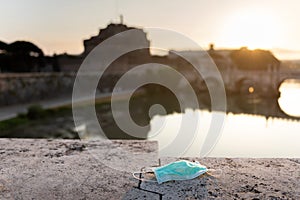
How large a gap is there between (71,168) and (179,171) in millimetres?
645

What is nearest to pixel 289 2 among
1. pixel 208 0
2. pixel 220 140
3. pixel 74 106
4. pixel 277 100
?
pixel 208 0

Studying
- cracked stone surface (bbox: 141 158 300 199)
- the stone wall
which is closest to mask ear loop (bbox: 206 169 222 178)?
cracked stone surface (bbox: 141 158 300 199)

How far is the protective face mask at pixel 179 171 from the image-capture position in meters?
1.53

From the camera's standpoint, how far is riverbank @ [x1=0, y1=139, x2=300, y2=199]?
1389mm

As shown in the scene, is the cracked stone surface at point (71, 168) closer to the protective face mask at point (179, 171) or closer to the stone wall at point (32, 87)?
the protective face mask at point (179, 171)

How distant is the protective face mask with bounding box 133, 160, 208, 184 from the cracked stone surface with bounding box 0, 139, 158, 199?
144 millimetres

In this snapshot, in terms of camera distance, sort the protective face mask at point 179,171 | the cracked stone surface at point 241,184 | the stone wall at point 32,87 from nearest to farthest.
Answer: the cracked stone surface at point 241,184
the protective face mask at point 179,171
the stone wall at point 32,87

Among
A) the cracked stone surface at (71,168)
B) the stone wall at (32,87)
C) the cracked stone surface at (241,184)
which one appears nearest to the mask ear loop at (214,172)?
the cracked stone surface at (241,184)

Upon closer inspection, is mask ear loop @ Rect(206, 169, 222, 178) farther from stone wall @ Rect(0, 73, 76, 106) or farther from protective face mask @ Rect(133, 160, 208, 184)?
stone wall @ Rect(0, 73, 76, 106)

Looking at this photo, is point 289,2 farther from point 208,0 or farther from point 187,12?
point 187,12

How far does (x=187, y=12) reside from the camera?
580 cm

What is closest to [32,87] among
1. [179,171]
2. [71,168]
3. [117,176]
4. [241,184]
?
[71,168]

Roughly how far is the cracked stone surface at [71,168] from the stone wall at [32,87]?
13.4 m

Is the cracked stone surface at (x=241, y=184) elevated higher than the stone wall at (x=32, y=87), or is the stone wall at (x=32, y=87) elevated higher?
the stone wall at (x=32, y=87)
